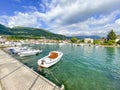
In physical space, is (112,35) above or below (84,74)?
above

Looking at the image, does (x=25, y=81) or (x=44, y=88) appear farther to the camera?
(x=25, y=81)

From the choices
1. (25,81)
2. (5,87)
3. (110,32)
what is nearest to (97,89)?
(25,81)

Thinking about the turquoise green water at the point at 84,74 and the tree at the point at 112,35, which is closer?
the turquoise green water at the point at 84,74

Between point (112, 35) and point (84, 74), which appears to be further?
point (112, 35)

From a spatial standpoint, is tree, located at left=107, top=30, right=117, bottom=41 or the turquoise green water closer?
the turquoise green water

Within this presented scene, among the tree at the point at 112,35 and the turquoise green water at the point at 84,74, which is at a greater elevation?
the tree at the point at 112,35

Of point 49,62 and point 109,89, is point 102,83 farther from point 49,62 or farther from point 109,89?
point 49,62

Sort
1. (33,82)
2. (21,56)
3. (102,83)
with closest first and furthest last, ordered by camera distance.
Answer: (33,82) → (102,83) → (21,56)

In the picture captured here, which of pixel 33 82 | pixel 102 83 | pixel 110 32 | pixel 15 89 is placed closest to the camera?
pixel 15 89

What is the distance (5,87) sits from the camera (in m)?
9.77

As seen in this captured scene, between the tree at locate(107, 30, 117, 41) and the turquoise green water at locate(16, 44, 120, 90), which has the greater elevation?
the tree at locate(107, 30, 117, 41)

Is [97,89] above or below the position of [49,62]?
below

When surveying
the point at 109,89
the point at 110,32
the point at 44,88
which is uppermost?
the point at 110,32

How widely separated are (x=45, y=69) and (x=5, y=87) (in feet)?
34.1
